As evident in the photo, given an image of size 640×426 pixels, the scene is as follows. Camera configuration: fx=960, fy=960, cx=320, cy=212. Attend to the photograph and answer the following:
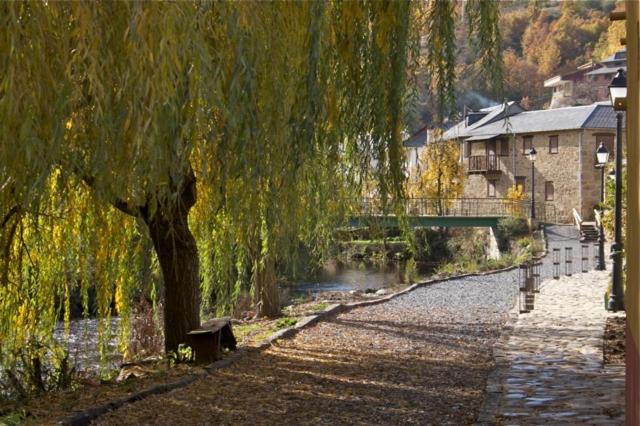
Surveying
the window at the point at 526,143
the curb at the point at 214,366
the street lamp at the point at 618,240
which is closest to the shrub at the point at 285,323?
the curb at the point at 214,366

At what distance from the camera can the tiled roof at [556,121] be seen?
51219mm

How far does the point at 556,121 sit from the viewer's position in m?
53.6

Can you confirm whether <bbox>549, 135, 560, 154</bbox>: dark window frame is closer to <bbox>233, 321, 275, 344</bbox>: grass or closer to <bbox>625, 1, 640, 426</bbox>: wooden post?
<bbox>233, 321, 275, 344</bbox>: grass

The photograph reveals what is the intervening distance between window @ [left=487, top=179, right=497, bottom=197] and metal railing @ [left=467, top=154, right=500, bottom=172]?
0.84 metres

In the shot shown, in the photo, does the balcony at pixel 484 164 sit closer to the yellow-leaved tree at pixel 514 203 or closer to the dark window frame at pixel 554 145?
the dark window frame at pixel 554 145

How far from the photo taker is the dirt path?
316 inches

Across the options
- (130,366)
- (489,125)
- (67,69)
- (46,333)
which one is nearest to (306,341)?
(130,366)

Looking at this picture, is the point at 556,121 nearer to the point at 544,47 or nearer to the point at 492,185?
the point at 492,185

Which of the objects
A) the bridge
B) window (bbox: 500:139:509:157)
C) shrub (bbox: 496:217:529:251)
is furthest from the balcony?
shrub (bbox: 496:217:529:251)

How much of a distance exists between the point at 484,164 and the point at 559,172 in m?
5.20

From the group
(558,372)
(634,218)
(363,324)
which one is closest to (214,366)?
(558,372)

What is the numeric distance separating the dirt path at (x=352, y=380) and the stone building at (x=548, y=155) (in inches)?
1416

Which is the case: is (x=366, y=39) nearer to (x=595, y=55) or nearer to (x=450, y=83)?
(x=450, y=83)

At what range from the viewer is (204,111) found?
5.28 metres
